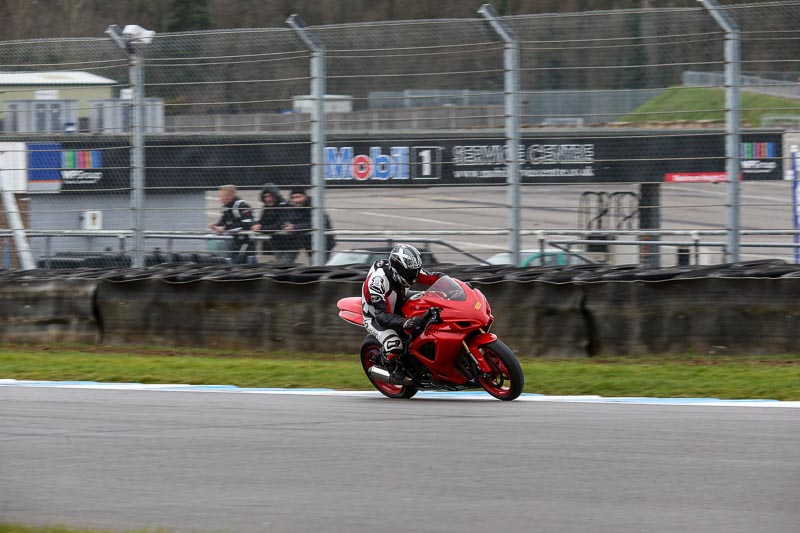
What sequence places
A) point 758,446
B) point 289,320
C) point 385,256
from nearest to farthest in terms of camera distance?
1. point 758,446
2. point 289,320
3. point 385,256

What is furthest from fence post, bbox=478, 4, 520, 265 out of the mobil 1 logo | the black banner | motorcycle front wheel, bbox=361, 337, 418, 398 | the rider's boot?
the rider's boot

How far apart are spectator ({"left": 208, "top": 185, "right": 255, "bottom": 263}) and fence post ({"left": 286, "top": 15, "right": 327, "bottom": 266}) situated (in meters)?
0.86

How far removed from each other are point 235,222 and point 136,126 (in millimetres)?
1586

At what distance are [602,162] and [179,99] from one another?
4814 mm

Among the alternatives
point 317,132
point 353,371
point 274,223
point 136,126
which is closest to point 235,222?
point 274,223

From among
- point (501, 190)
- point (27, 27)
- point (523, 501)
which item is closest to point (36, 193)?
point (501, 190)

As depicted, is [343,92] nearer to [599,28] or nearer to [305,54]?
[305,54]

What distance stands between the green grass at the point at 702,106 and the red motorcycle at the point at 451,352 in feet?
12.8

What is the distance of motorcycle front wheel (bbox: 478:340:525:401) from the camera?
832cm

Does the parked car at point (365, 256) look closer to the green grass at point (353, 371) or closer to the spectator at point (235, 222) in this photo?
the spectator at point (235, 222)

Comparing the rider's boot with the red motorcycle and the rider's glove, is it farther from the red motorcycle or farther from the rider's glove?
the rider's glove

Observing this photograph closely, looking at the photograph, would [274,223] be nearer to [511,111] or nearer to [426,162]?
[426,162]

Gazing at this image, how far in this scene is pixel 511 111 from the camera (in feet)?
39.0

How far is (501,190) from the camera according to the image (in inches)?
484
